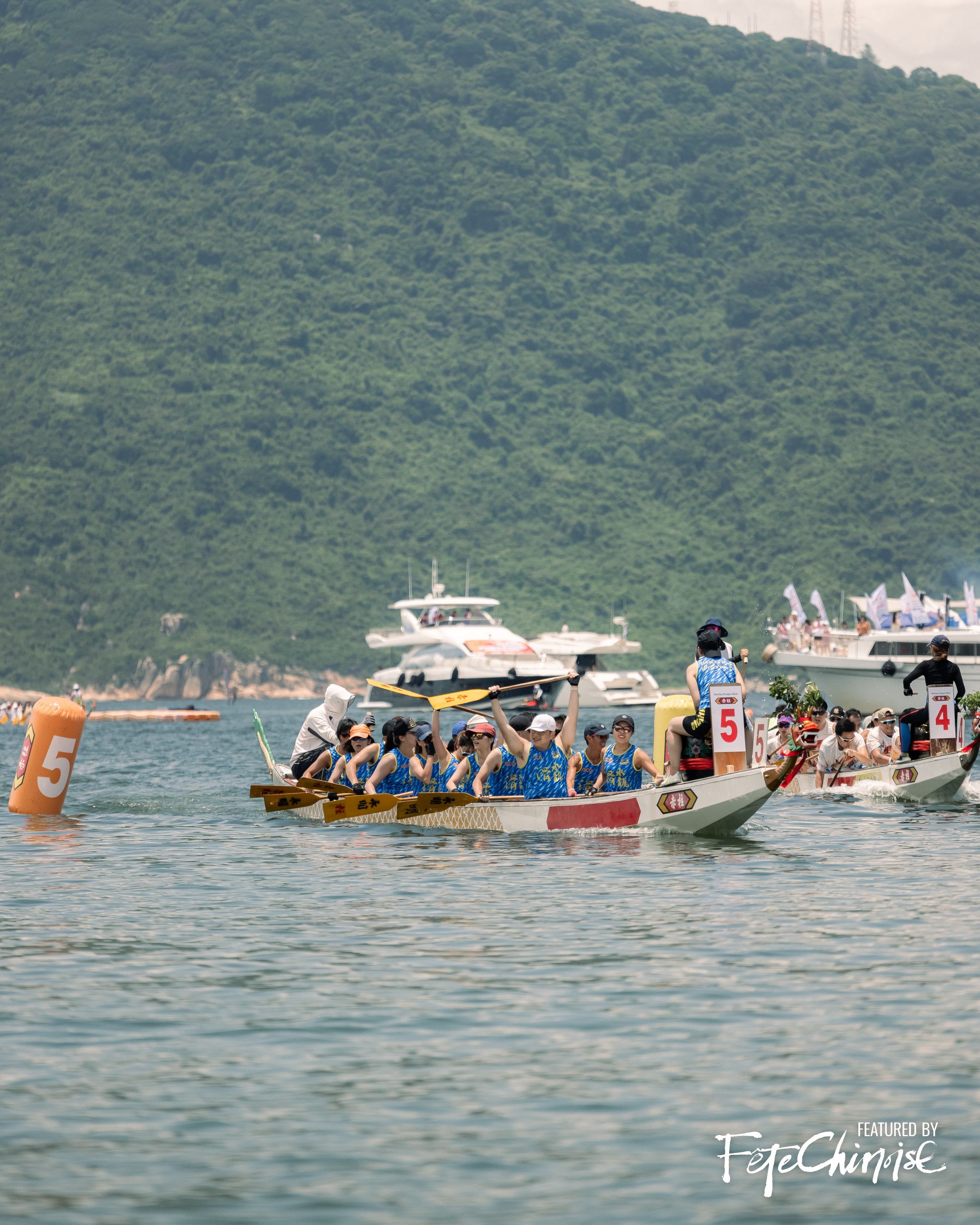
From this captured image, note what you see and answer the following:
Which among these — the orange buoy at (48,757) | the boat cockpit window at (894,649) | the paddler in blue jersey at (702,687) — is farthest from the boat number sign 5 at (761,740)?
the boat cockpit window at (894,649)

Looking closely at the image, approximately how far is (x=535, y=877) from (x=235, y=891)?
3034mm

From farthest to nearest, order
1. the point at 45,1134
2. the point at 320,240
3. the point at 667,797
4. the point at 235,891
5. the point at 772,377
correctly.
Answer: the point at 320,240
the point at 772,377
the point at 667,797
the point at 235,891
the point at 45,1134

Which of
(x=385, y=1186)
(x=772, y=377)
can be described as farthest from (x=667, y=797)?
(x=772, y=377)

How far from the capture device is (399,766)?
915 inches

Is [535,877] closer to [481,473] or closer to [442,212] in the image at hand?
[481,473]

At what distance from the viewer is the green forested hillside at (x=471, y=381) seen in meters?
142

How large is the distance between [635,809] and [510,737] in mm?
1806

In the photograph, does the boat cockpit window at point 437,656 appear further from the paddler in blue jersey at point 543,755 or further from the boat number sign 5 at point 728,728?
the boat number sign 5 at point 728,728

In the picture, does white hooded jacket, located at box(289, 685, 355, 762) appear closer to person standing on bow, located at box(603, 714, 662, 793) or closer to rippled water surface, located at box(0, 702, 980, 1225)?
person standing on bow, located at box(603, 714, 662, 793)

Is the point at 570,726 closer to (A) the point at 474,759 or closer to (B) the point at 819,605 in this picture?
(A) the point at 474,759

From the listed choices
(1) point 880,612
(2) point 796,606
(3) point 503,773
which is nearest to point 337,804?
(3) point 503,773

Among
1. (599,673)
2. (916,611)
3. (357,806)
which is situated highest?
(916,611)

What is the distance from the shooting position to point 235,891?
681 inches

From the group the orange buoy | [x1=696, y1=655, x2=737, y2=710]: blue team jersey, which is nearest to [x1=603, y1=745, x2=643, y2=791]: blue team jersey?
[x1=696, y1=655, x2=737, y2=710]: blue team jersey
